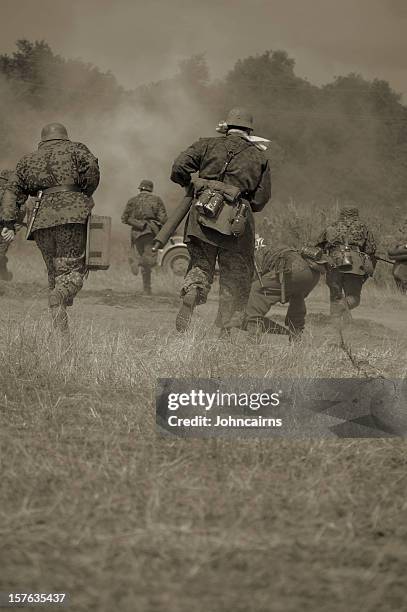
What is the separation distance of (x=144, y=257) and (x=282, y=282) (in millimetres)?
5940

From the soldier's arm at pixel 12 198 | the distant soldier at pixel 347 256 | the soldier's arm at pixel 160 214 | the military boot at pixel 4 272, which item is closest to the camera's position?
the soldier's arm at pixel 12 198

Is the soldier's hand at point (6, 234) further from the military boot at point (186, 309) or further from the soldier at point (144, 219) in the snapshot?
the soldier at point (144, 219)

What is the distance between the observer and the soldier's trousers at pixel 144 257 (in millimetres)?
14125

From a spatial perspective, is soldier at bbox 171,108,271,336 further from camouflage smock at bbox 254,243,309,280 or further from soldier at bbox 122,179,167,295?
soldier at bbox 122,179,167,295

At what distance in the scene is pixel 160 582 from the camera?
2.61 m

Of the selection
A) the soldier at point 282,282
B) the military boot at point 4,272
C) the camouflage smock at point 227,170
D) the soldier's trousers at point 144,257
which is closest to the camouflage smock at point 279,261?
the soldier at point 282,282

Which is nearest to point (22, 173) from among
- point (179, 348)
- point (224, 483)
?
point (179, 348)

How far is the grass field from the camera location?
2.59m

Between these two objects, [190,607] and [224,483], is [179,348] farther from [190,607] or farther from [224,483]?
[190,607]

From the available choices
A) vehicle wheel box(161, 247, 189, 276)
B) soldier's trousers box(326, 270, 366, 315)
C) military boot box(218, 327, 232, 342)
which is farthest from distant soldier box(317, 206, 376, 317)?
vehicle wheel box(161, 247, 189, 276)

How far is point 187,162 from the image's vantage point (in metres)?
7.48

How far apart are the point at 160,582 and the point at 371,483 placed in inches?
50.5

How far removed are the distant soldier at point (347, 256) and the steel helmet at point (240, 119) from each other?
2689 millimetres

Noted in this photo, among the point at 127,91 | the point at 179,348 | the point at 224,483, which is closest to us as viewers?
the point at 224,483
